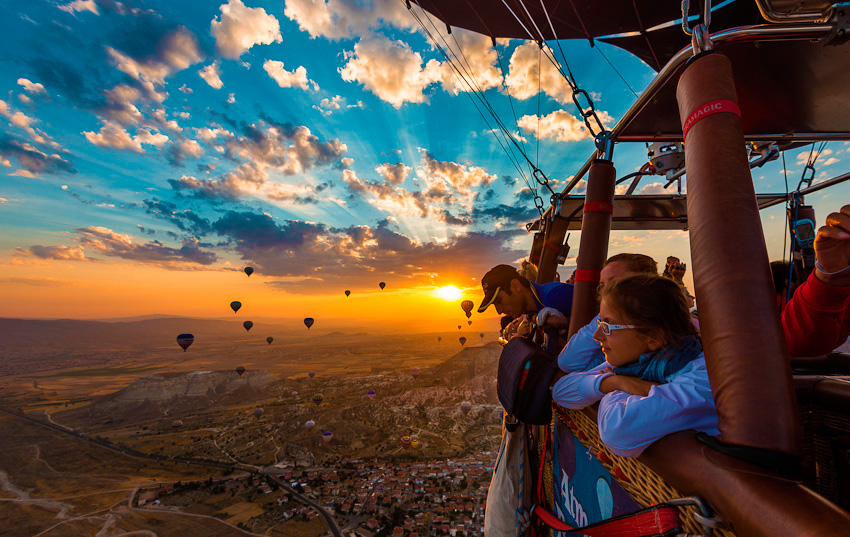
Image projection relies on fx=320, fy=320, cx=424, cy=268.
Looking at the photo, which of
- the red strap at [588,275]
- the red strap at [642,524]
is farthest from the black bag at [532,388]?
the red strap at [588,275]

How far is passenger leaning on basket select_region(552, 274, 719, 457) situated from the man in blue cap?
1413mm

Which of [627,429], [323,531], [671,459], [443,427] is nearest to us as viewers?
[671,459]

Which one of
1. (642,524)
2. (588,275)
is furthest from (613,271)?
(642,524)

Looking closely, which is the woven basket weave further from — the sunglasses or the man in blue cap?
the man in blue cap

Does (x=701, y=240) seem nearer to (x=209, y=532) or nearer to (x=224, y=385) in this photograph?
(x=209, y=532)

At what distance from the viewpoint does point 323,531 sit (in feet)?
74.6

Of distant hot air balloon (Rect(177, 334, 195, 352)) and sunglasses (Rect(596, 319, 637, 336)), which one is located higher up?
sunglasses (Rect(596, 319, 637, 336))

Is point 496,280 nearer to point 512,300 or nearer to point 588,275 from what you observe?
point 512,300

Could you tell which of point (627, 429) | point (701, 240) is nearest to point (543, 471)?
point (627, 429)

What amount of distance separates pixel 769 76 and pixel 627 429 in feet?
11.1

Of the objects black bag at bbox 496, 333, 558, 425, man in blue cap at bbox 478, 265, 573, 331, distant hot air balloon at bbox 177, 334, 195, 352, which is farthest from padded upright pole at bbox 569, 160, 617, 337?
distant hot air balloon at bbox 177, 334, 195, 352

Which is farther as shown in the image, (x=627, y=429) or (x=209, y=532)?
(x=209, y=532)

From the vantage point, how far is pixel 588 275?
229 centimetres

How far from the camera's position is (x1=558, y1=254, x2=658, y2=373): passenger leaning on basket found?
191 centimetres
